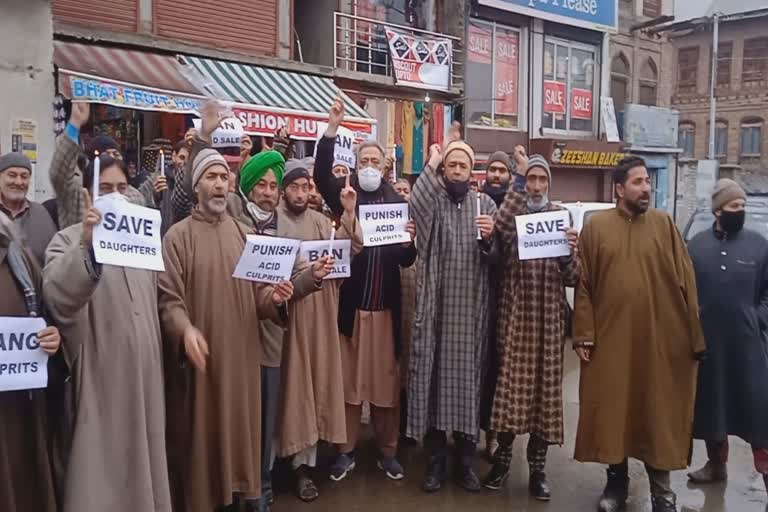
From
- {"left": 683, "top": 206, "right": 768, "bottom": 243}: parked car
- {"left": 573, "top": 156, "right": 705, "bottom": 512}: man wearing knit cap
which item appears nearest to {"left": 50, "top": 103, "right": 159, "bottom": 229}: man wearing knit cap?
{"left": 573, "top": 156, "right": 705, "bottom": 512}: man wearing knit cap

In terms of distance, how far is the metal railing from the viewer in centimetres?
1421

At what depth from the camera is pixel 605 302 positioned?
4480 millimetres

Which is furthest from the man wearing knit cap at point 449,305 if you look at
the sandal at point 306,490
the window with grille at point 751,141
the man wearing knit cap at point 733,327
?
the window with grille at point 751,141

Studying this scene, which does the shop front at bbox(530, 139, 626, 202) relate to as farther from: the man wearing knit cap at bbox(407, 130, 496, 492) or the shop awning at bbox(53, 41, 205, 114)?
the man wearing knit cap at bbox(407, 130, 496, 492)

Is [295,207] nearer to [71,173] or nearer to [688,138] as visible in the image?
[71,173]

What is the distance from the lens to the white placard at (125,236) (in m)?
2.88

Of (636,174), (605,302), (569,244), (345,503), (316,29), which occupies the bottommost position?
(345,503)

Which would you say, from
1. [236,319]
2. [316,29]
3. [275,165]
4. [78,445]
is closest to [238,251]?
[236,319]

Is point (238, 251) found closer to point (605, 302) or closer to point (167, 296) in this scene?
point (167, 296)

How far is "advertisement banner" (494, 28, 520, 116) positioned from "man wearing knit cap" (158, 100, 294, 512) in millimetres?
14903

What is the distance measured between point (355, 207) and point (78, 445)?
7.31 ft

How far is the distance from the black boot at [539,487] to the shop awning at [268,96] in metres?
7.52

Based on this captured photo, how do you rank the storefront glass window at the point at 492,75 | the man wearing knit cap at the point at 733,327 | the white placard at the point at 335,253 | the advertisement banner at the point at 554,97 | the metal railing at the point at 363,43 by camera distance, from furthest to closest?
the advertisement banner at the point at 554,97, the storefront glass window at the point at 492,75, the metal railing at the point at 363,43, the man wearing knit cap at the point at 733,327, the white placard at the point at 335,253

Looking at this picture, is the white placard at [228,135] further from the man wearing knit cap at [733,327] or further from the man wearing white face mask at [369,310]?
the man wearing knit cap at [733,327]
